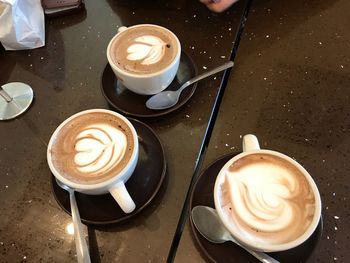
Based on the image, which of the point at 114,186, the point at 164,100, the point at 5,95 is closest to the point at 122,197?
the point at 114,186

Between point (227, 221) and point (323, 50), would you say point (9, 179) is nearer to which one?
point (227, 221)

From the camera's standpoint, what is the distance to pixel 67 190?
2.32 ft

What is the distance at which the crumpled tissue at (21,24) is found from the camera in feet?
2.88

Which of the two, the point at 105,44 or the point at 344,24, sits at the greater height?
the point at 344,24

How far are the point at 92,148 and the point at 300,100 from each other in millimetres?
460

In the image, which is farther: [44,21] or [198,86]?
[44,21]

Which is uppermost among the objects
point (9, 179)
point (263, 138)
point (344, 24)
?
point (344, 24)

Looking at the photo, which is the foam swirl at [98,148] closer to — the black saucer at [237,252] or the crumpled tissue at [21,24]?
the black saucer at [237,252]

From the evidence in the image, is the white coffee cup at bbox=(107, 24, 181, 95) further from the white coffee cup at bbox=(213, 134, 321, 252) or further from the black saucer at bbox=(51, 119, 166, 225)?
the white coffee cup at bbox=(213, 134, 321, 252)

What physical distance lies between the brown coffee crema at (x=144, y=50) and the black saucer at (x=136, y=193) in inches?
6.3

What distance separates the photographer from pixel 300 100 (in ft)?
2.81

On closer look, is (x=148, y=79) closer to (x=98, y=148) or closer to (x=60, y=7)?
(x=98, y=148)

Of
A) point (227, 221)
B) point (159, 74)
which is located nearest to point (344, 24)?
point (159, 74)

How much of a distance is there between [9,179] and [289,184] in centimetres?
53
